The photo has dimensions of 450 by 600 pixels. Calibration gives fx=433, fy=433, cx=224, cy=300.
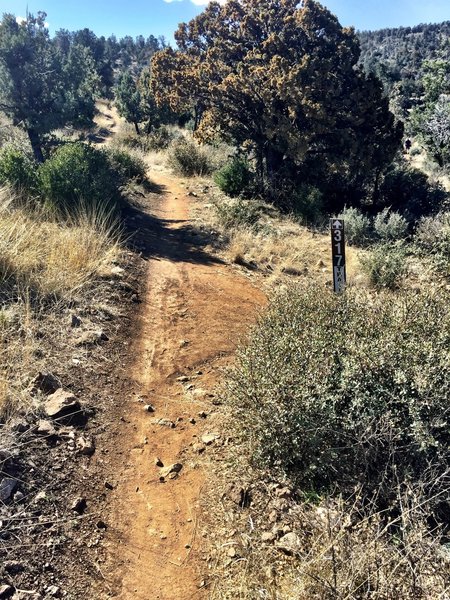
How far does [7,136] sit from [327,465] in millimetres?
17327

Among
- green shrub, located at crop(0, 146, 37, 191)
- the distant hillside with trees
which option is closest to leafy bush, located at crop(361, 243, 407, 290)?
green shrub, located at crop(0, 146, 37, 191)

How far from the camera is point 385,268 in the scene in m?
6.90

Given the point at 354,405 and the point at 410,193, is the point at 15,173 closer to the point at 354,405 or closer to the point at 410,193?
the point at 354,405

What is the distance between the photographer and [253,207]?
11609mm

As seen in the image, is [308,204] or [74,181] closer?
[74,181]

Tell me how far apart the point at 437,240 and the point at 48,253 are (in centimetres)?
695

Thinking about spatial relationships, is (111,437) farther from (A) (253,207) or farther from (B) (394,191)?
(B) (394,191)

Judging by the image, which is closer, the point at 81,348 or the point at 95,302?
the point at 81,348

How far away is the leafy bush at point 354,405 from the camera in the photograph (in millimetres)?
2742

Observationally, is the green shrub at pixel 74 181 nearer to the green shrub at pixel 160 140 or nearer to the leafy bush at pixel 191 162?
the leafy bush at pixel 191 162

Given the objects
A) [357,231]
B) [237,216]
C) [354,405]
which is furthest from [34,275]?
[357,231]

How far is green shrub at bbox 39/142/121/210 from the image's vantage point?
8.61m

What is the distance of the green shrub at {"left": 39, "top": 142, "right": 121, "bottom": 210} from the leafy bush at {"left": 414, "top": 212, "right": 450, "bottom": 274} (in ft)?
20.2

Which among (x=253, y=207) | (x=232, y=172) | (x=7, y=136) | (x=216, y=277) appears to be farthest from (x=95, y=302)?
(x=7, y=136)
